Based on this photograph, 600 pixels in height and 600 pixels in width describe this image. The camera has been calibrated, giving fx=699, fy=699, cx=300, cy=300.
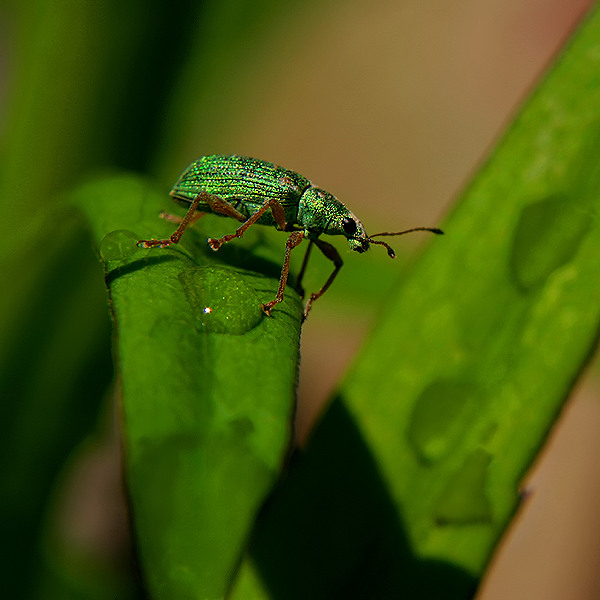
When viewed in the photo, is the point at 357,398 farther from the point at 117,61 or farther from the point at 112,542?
the point at 112,542

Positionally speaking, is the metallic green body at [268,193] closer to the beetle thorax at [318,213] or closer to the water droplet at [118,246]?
the beetle thorax at [318,213]

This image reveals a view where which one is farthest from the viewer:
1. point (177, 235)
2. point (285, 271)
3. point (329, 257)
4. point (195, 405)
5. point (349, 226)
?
point (349, 226)

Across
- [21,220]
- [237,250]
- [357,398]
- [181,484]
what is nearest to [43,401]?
[21,220]

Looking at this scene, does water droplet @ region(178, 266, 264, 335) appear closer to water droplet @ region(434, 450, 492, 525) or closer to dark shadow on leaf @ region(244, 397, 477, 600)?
dark shadow on leaf @ region(244, 397, 477, 600)

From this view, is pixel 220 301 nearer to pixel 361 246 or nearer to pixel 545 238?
pixel 545 238

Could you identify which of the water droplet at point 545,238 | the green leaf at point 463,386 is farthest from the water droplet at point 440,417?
the water droplet at point 545,238

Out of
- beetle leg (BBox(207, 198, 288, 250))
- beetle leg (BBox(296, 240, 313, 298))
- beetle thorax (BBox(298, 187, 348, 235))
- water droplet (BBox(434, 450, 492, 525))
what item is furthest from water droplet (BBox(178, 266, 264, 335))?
→ beetle thorax (BBox(298, 187, 348, 235))

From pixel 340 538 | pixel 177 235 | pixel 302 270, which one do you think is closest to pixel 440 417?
pixel 340 538

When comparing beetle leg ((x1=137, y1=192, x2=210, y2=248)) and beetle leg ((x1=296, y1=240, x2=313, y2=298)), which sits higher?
beetle leg ((x1=137, y1=192, x2=210, y2=248))
